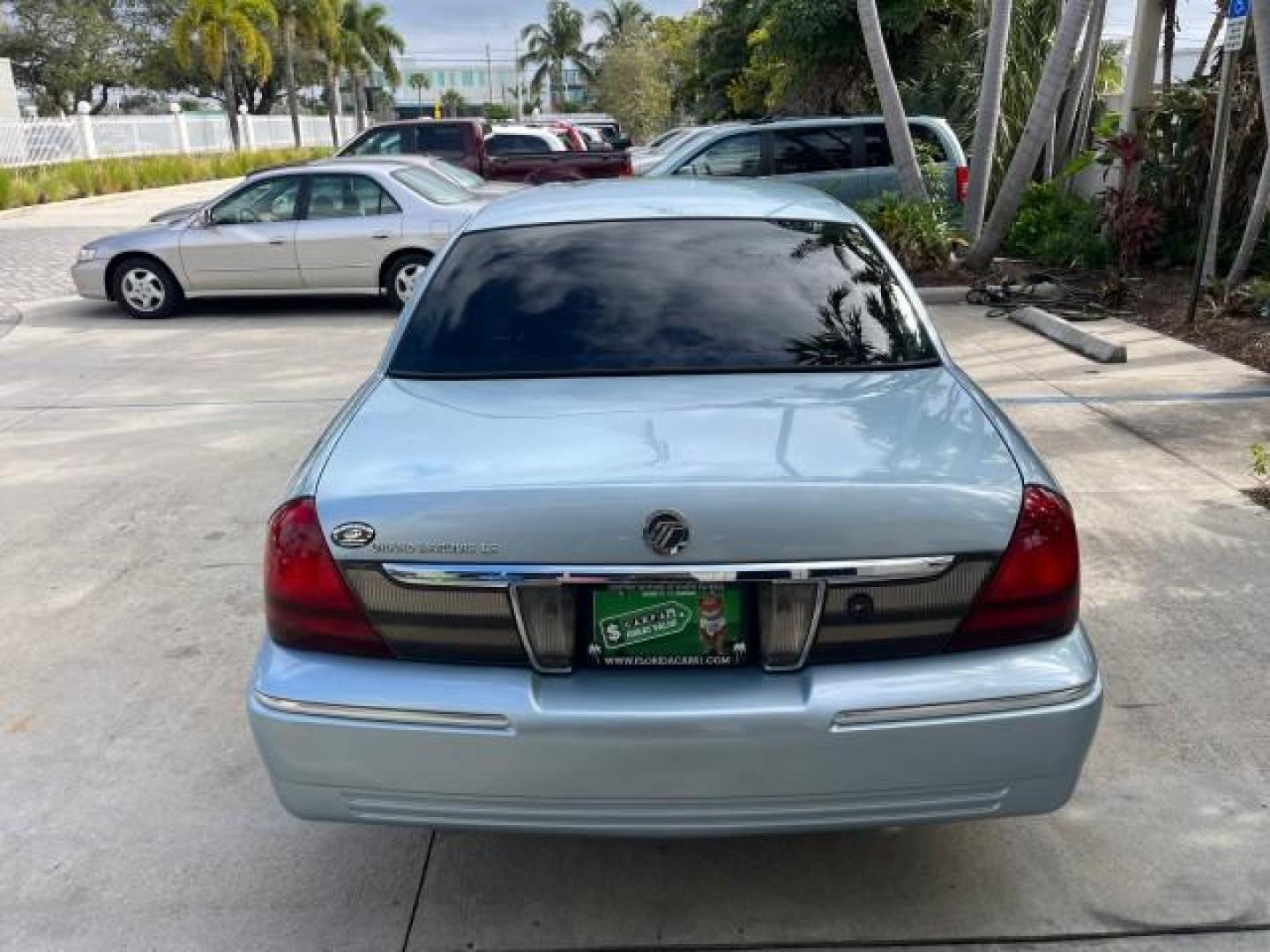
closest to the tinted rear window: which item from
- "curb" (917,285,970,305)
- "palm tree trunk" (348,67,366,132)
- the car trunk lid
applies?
the car trunk lid

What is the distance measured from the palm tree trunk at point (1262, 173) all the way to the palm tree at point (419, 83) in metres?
117

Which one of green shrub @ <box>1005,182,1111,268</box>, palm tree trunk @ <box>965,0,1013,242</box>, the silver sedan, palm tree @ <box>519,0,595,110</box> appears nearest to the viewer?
the silver sedan

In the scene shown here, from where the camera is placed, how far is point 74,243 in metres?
17.9

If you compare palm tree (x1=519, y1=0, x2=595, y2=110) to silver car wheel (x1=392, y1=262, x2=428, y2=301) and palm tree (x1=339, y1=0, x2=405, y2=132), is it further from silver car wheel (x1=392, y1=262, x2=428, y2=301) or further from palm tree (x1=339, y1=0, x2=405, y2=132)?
silver car wheel (x1=392, y1=262, x2=428, y2=301)

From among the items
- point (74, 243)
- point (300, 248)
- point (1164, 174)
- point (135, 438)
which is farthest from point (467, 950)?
point (74, 243)

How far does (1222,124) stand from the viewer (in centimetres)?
913

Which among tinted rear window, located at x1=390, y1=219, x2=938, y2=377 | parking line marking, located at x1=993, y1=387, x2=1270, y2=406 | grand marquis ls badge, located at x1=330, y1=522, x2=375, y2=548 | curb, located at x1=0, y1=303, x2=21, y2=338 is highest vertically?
tinted rear window, located at x1=390, y1=219, x2=938, y2=377

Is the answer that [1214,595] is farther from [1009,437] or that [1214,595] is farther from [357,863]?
[357,863]

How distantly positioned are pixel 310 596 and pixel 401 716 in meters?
0.35

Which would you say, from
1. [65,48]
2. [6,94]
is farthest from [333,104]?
[6,94]

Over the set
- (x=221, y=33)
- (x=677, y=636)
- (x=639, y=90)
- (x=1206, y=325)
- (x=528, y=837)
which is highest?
(x=221, y=33)

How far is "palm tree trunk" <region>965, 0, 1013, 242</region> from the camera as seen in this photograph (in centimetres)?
1159

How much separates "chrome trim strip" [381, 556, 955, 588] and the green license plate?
36mm

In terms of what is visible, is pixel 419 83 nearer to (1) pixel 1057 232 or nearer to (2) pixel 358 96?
(2) pixel 358 96
